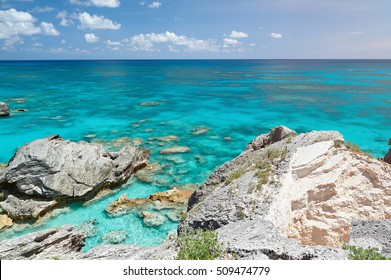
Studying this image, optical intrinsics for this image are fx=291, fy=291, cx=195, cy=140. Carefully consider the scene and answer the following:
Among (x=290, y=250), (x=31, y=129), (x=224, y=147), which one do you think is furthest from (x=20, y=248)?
(x=31, y=129)

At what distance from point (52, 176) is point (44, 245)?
9.68 m

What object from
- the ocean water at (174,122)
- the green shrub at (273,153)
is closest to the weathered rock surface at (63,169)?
the ocean water at (174,122)

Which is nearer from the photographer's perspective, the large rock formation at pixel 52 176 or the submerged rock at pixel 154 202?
the large rock formation at pixel 52 176

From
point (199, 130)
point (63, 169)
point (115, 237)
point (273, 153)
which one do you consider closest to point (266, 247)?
point (273, 153)

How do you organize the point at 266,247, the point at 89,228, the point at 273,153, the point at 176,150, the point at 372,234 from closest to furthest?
the point at 266,247, the point at 372,234, the point at 273,153, the point at 89,228, the point at 176,150

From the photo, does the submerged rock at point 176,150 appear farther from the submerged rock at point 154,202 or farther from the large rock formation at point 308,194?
the large rock formation at point 308,194

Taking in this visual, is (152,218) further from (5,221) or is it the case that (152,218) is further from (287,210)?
(287,210)

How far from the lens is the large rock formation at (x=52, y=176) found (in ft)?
68.8

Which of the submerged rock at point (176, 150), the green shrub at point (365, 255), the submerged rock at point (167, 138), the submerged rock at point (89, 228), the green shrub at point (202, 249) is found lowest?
the submerged rock at point (89, 228)

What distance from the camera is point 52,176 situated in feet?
72.8

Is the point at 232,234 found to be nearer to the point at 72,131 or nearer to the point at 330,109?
the point at 72,131

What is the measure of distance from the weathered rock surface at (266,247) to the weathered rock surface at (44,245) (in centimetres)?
718

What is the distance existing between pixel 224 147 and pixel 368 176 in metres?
23.1

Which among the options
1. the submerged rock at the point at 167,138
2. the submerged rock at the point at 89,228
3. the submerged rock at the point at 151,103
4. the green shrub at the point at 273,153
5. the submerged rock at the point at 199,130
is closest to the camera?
the green shrub at the point at 273,153
